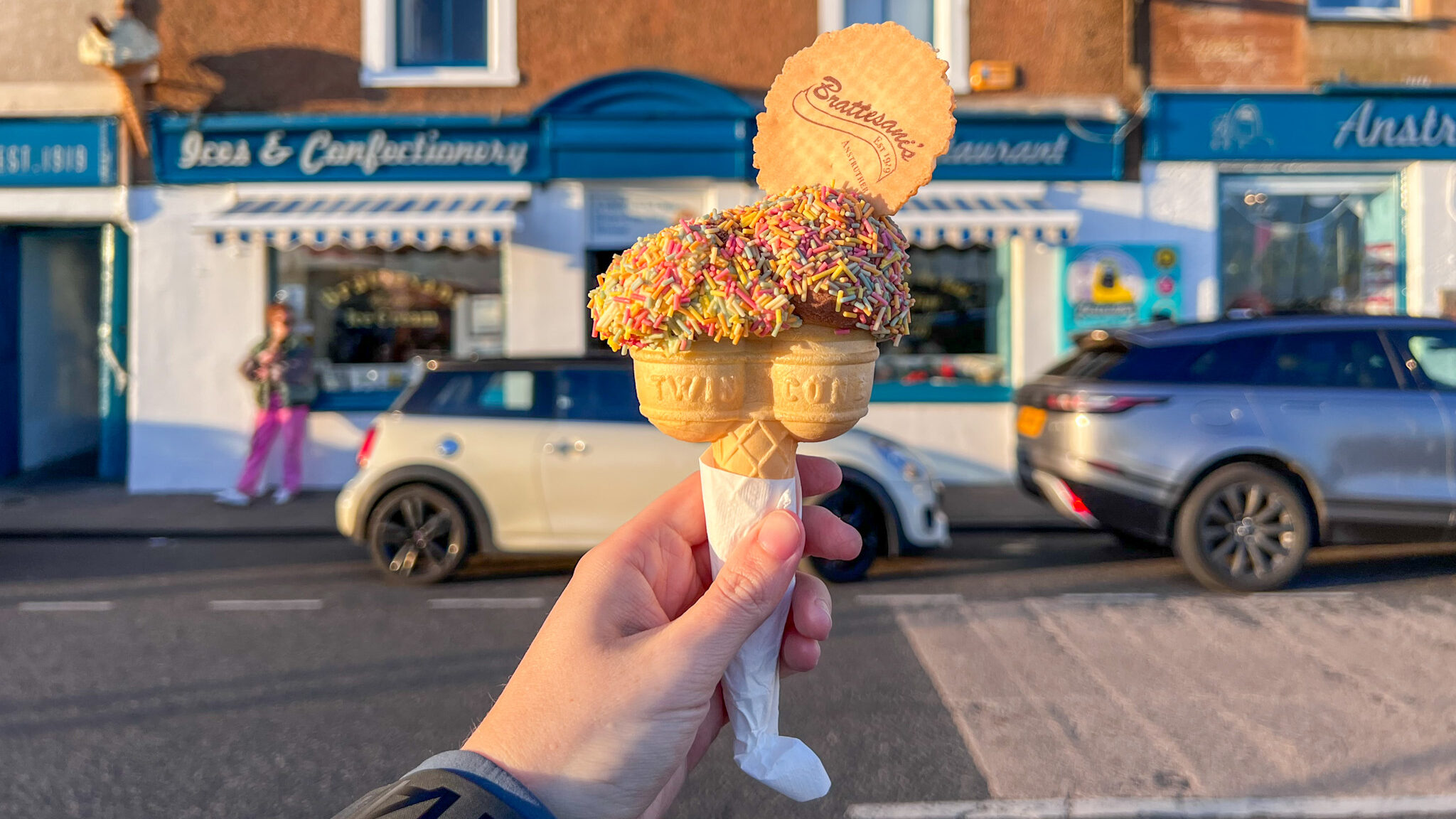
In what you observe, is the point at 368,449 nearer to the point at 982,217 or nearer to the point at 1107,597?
the point at 1107,597

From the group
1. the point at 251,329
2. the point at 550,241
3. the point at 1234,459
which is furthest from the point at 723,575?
the point at 251,329

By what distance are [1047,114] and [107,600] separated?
10287mm

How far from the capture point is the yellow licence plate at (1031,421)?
308 inches

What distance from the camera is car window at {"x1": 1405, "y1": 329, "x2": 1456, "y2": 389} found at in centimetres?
731

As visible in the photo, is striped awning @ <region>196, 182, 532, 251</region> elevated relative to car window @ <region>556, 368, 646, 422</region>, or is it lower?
elevated

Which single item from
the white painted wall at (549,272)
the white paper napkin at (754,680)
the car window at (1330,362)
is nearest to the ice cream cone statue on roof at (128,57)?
the white painted wall at (549,272)

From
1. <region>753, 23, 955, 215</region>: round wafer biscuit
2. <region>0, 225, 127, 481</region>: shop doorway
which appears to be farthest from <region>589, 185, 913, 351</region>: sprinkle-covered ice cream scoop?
<region>0, 225, 127, 481</region>: shop doorway

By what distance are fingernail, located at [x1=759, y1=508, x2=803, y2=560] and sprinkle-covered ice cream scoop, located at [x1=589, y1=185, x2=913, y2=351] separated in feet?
1.09

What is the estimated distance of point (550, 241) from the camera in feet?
39.9

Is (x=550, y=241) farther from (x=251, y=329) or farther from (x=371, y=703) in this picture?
(x=371, y=703)

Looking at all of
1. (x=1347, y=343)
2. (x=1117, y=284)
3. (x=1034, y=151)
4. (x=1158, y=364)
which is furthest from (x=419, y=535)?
(x=1117, y=284)

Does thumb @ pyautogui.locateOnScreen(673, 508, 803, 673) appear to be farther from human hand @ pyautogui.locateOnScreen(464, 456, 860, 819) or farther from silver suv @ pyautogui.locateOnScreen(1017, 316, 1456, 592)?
silver suv @ pyautogui.locateOnScreen(1017, 316, 1456, 592)

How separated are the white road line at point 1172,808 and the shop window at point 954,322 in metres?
8.92

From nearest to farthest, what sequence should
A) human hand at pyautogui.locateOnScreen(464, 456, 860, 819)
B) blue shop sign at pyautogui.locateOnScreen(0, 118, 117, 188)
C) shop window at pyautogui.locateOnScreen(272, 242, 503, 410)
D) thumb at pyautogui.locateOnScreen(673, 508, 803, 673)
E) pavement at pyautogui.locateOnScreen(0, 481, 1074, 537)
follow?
human hand at pyautogui.locateOnScreen(464, 456, 860, 819) < thumb at pyautogui.locateOnScreen(673, 508, 803, 673) < pavement at pyautogui.locateOnScreen(0, 481, 1074, 537) < blue shop sign at pyautogui.locateOnScreen(0, 118, 117, 188) < shop window at pyautogui.locateOnScreen(272, 242, 503, 410)
